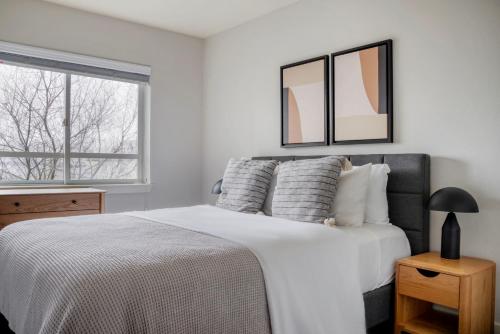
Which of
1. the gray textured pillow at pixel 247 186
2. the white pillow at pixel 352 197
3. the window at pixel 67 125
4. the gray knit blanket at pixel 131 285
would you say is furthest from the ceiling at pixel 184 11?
the gray knit blanket at pixel 131 285

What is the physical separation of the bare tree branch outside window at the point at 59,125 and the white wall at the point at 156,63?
0.25 meters

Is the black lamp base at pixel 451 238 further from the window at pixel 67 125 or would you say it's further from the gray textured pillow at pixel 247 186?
the window at pixel 67 125

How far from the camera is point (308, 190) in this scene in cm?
241

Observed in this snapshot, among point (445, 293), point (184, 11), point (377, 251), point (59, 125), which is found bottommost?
point (445, 293)

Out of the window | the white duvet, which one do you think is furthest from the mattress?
the window

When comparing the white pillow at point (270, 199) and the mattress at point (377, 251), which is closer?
the mattress at point (377, 251)

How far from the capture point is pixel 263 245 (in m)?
1.71

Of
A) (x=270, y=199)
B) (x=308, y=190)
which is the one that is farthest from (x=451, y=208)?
(x=270, y=199)

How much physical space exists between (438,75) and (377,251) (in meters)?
1.17

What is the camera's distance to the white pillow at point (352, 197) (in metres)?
2.39

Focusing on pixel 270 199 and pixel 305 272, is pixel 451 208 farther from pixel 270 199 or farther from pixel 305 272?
pixel 270 199

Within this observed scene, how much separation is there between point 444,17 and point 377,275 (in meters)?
1.62

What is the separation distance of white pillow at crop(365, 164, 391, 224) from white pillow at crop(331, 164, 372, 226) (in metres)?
0.06

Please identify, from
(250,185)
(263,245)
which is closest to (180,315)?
(263,245)
